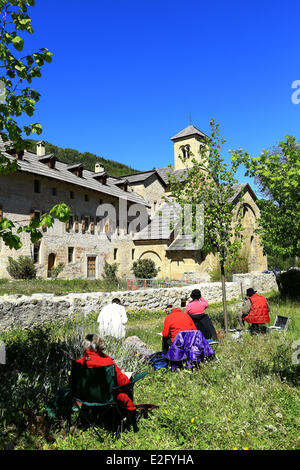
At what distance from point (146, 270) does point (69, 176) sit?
35.1 feet

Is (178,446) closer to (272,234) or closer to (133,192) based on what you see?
(272,234)

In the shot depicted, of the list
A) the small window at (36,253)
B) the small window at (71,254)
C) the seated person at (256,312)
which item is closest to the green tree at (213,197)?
the seated person at (256,312)

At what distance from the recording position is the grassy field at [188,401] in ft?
11.7

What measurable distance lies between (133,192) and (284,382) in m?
33.1

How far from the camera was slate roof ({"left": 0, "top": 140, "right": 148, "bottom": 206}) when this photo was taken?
24641 millimetres

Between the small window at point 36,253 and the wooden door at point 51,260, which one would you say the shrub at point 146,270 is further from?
the small window at point 36,253

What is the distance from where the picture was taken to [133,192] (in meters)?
37.1

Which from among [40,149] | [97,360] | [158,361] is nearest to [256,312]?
[158,361]

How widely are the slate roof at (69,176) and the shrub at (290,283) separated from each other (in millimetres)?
17332

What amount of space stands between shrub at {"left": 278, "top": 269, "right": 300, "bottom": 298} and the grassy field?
37.3ft

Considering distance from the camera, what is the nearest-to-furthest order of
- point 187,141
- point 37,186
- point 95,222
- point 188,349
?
1. point 188,349
2. point 37,186
3. point 95,222
4. point 187,141

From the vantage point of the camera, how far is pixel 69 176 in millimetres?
28547

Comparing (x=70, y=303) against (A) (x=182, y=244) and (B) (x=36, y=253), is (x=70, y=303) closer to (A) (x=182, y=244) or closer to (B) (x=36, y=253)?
(B) (x=36, y=253)

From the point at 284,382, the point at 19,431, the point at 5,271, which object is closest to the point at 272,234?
the point at 284,382
